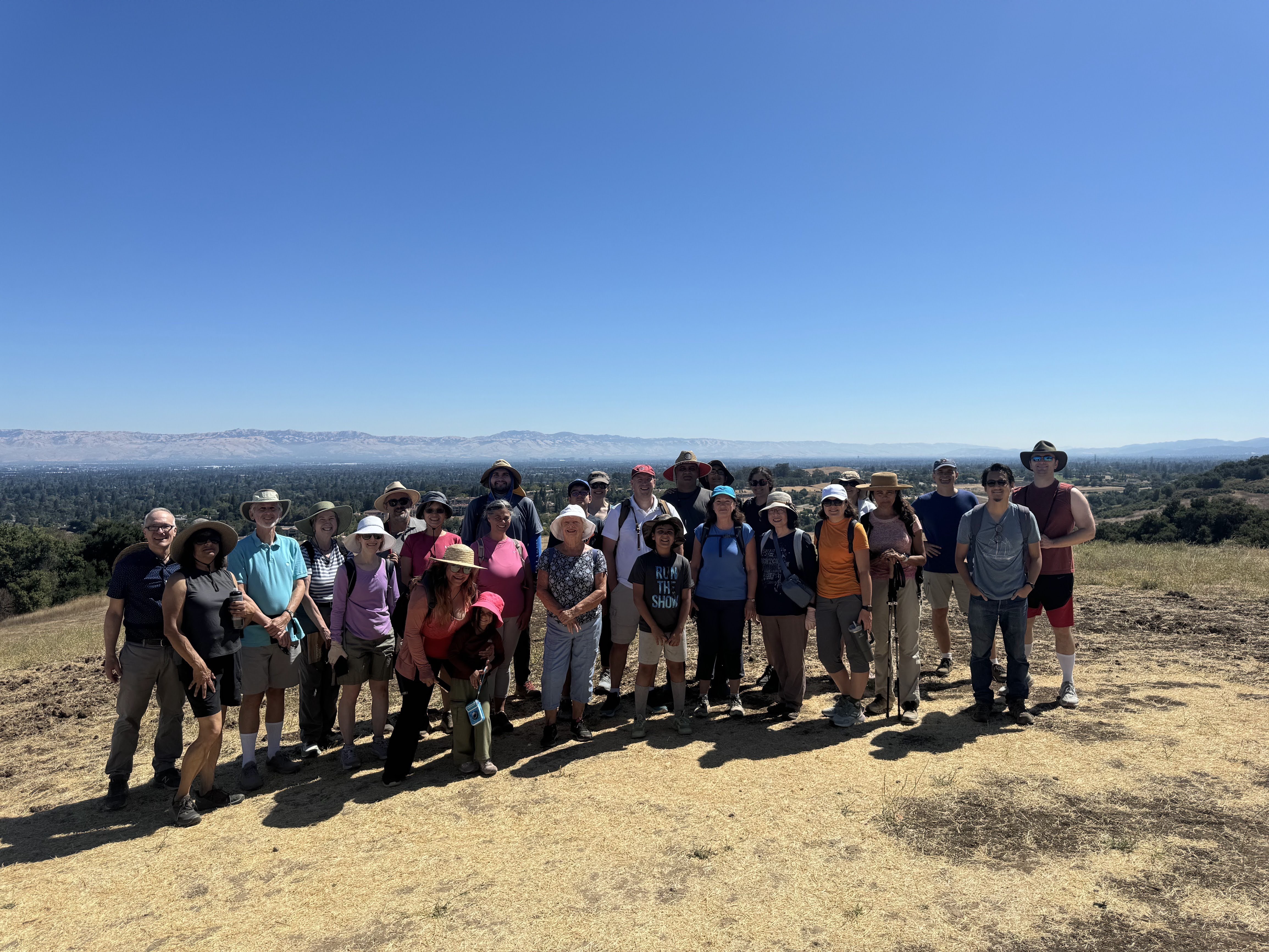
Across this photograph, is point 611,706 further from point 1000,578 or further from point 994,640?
point 1000,578

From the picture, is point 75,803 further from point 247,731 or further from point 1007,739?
point 1007,739

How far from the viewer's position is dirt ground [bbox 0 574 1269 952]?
11.6ft

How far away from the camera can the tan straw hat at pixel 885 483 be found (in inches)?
236

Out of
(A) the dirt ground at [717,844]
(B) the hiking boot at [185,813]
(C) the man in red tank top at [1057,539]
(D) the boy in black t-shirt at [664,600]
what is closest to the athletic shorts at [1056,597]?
(C) the man in red tank top at [1057,539]

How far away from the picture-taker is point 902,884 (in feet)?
12.4

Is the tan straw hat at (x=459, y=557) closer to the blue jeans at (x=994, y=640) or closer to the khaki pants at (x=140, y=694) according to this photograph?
the khaki pants at (x=140, y=694)

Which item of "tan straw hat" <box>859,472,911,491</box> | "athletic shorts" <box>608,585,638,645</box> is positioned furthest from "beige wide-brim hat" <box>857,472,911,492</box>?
"athletic shorts" <box>608,585,638,645</box>

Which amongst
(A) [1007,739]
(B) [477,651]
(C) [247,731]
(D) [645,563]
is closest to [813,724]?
(A) [1007,739]

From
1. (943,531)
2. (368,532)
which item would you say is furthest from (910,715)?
(368,532)

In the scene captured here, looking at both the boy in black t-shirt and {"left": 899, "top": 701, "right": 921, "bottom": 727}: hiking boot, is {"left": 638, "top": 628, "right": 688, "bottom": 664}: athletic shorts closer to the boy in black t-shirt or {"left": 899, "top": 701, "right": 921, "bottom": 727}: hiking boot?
the boy in black t-shirt

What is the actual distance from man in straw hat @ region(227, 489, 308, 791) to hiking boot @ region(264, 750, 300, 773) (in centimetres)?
27

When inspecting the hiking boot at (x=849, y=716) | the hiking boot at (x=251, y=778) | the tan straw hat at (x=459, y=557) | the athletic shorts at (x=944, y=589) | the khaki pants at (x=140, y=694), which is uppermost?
the tan straw hat at (x=459, y=557)

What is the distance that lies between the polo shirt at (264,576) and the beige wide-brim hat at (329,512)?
505mm

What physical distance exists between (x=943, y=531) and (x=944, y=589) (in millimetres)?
738
